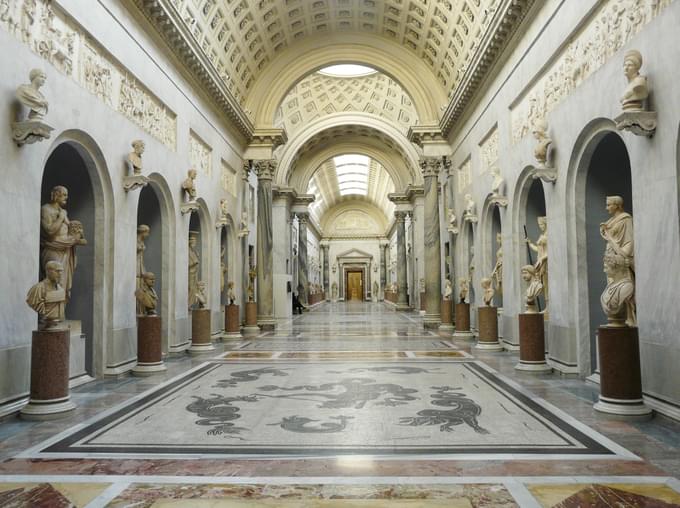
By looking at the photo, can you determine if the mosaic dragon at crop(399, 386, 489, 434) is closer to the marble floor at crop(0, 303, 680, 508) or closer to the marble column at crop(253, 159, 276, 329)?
the marble floor at crop(0, 303, 680, 508)

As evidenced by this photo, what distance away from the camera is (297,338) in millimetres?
17328

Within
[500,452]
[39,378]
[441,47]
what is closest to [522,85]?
[441,47]

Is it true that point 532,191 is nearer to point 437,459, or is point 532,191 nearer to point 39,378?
point 437,459

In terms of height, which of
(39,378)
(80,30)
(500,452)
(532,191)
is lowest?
(500,452)

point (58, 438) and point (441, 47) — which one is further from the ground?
point (441, 47)

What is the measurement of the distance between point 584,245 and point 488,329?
4.56 metres

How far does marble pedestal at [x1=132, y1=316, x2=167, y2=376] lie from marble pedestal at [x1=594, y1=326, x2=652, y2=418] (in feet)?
24.7

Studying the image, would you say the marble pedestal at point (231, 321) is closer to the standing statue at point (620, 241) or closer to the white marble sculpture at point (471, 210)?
the white marble sculpture at point (471, 210)

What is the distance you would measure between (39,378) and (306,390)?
3645mm

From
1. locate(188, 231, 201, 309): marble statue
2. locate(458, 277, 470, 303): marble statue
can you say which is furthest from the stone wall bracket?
locate(188, 231, 201, 309): marble statue

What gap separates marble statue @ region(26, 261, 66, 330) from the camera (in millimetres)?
6828

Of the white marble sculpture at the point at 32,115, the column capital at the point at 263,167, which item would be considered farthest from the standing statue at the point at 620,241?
the column capital at the point at 263,167

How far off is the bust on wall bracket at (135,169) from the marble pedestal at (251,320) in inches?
385

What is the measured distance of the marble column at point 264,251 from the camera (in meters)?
21.3
